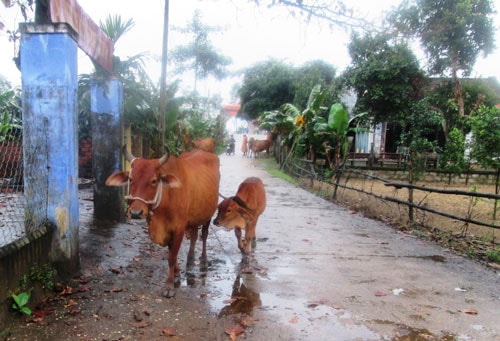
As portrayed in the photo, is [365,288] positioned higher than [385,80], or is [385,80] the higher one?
[385,80]

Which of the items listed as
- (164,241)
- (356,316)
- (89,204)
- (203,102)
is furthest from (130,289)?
(203,102)

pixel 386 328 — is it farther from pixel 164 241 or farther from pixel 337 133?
pixel 337 133

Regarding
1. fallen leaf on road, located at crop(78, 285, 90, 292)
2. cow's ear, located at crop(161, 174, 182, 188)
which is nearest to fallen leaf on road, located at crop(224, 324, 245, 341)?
cow's ear, located at crop(161, 174, 182, 188)

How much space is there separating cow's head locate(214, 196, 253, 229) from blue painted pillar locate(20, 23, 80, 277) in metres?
1.91

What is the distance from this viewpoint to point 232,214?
5652 millimetres

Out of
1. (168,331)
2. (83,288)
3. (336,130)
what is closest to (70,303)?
(83,288)

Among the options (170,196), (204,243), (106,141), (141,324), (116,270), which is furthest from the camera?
(106,141)

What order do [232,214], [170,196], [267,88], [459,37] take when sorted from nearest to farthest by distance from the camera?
[170,196]
[232,214]
[459,37]
[267,88]

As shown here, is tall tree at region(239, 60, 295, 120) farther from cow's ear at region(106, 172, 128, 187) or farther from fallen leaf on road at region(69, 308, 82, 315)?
fallen leaf on road at region(69, 308, 82, 315)

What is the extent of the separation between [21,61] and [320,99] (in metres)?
14.4

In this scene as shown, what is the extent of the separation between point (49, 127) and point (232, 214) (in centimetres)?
245

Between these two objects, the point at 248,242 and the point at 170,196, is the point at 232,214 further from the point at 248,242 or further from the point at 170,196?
the point at 170,196

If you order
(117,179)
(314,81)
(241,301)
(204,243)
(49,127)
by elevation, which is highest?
(314,81)

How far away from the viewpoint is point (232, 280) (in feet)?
16.6
